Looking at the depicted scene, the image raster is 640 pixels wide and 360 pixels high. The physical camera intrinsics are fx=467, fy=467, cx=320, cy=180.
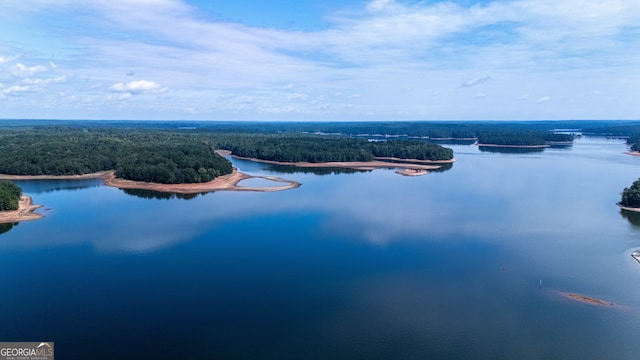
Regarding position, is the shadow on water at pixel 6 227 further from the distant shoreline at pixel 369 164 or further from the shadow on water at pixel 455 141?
the shadow on water at pixel 455 141

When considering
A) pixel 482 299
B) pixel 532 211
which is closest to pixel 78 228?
pixel 482 299

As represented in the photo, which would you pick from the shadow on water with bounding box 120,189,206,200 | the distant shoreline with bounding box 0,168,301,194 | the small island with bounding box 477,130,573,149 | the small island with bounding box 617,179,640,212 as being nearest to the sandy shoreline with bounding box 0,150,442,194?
the distant shoreline with bounding box 0,168,301,194

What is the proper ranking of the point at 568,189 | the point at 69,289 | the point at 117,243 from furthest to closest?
the point at 568,189
the point at 117,243
the point at 69,289

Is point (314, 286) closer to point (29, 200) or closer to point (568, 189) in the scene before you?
point (29, 200)

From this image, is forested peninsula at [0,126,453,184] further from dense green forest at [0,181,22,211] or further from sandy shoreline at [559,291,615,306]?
sandy shoreline at [559,291,615,306]

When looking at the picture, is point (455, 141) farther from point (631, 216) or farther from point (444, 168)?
point (631, 216)
